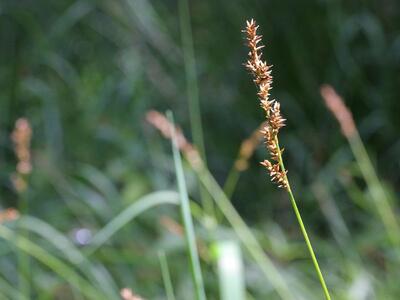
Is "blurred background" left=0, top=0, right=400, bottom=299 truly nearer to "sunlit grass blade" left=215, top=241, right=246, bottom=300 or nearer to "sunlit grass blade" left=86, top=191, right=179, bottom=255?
"sunlit grass blade" left=86, top=191, right=179, bottom=255

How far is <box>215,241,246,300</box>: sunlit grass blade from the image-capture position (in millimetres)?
1028

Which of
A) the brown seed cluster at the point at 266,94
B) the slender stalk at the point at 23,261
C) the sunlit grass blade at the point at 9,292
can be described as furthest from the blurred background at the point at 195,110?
the brown seed cluster at the point at 266,94

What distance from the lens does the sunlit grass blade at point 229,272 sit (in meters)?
1.03

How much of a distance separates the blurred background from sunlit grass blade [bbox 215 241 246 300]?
0.95 meters

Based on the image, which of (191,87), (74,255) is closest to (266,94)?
(74,255)

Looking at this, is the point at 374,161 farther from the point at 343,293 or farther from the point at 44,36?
the point at 44,36

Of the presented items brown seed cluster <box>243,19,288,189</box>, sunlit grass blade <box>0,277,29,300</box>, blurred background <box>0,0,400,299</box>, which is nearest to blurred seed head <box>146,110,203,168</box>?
sunlit grass blade <box>0,277,29,300</box>

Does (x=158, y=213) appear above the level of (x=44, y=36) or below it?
below

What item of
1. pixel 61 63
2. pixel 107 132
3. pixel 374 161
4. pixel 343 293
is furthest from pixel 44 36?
pixel 343 293

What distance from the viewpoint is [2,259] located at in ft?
7.04

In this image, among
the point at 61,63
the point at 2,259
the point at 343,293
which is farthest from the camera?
the point at 61,63

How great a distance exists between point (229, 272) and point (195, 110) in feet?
4.58

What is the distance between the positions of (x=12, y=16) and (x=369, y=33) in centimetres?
116

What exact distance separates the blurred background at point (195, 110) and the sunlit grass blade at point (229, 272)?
3.13 ft
